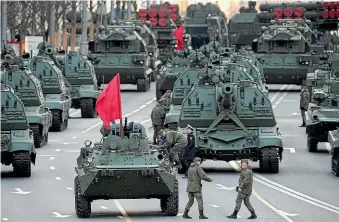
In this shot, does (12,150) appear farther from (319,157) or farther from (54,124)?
(54,124)

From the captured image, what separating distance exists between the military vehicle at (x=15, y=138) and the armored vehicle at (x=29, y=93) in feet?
20.9

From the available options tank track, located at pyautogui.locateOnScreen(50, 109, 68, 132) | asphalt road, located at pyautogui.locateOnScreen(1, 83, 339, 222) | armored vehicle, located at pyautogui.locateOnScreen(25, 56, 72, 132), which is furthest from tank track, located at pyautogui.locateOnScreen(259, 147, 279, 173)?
tank track, located at pyautogui.locateOnScreen(50, 109, 68, 132)

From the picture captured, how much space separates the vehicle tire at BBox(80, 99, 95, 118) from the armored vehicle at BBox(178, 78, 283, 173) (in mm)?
17107

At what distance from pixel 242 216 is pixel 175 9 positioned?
66.6 metres

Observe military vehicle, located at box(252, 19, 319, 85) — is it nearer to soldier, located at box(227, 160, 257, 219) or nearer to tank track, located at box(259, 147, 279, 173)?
tank track, located at box(259, 147, 279, 173)

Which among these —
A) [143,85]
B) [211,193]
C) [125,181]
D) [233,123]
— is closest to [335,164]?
[233,123]

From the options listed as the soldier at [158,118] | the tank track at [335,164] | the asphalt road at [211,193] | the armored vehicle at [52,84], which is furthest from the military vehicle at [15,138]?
the armored vehicle at [52,84]

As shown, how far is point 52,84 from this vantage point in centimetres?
5269

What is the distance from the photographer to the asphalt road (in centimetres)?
3081

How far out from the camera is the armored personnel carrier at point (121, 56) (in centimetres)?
6894

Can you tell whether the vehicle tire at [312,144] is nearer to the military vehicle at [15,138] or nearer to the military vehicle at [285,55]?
the military vehicle at [15,138]

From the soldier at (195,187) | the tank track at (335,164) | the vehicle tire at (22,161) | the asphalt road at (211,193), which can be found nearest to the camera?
the soldier at (195,187)

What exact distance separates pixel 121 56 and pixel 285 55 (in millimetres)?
7229

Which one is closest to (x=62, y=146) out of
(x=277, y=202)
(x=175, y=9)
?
(x=277, y=202)
